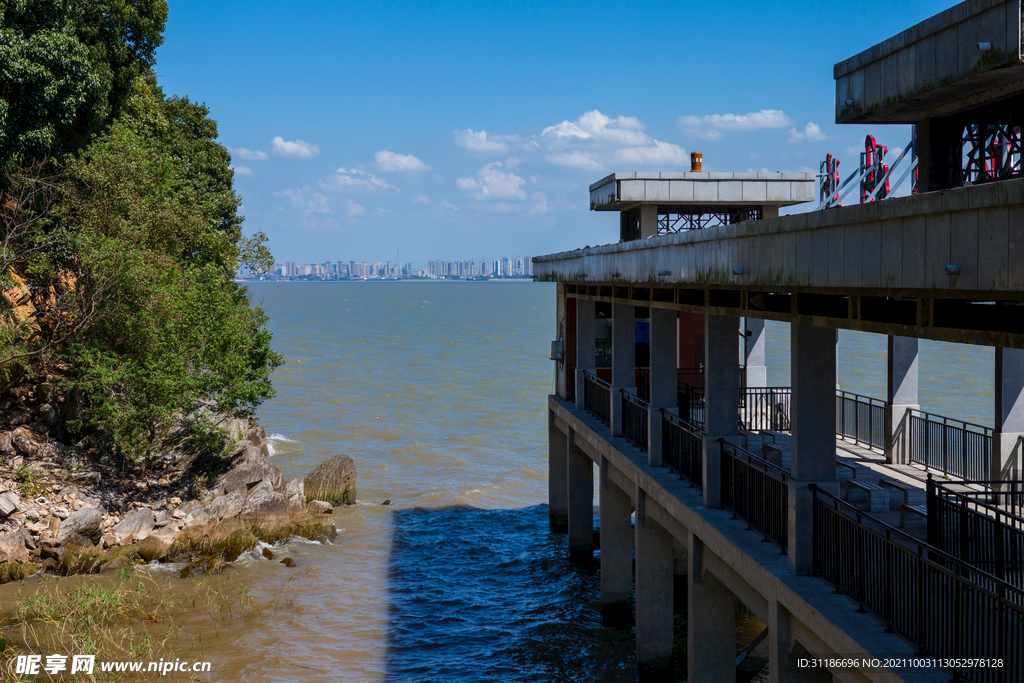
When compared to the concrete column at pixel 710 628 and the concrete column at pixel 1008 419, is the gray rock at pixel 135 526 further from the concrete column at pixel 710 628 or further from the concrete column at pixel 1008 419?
the concrete column at pixel 1008 419

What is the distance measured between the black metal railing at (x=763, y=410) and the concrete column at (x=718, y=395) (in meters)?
5.08

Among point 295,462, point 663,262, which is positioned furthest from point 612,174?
point 295,462

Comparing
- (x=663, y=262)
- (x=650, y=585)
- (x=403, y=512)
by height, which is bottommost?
(x=403, y=512)

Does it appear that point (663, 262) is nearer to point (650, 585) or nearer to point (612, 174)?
point (650, 585)

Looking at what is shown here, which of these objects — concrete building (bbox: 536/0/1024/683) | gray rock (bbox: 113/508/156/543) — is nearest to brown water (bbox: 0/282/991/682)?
gray rock (bbox: 113/508/156/543)

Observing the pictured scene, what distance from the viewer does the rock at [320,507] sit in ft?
80.8

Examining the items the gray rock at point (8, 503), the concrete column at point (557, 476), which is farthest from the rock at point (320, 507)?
the gray rock at point (8, 503)

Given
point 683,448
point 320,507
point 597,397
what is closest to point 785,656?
point 683,448

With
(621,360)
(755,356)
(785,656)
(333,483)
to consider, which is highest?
(621,360)

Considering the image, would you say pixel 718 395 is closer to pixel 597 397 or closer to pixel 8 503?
pixel 597 397

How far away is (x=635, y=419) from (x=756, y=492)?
5.42 metres

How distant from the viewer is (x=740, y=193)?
66.6 ft

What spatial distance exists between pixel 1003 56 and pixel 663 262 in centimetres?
513

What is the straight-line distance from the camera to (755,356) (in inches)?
792
